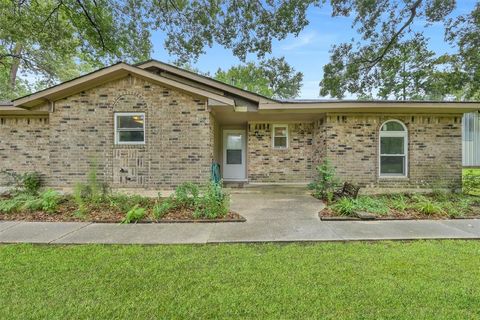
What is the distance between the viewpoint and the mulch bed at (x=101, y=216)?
17.5 feet

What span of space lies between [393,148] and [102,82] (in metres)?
9.43

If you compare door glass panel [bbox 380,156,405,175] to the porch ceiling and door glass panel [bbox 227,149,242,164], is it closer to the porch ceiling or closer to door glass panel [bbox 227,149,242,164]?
the porch ceiling

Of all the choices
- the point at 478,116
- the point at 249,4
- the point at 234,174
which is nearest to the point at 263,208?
the point at 234,174

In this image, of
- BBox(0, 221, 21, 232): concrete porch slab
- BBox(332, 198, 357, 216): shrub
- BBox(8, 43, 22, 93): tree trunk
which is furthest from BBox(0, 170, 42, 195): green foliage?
BBox(8, 43, 22, 93): tree trunk

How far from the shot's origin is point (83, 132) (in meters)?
7.48

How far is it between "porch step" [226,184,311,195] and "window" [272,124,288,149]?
1.69 metres

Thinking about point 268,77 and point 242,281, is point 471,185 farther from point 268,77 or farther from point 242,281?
point 268,77

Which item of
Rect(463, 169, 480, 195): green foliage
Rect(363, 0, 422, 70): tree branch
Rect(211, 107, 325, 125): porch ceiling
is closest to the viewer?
Rect(463, 169, 480, 195): green foliage

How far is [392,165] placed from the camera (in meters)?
8.39

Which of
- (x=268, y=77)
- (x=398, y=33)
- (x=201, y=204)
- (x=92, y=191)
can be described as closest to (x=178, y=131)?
(x=201, y=204)

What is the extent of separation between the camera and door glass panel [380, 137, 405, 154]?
8.35 metres

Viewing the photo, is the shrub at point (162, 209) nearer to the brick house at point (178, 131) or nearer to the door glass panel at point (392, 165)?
the brick house at point (178, 131)

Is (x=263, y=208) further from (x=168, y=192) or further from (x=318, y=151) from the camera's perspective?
(x=318, y=151)

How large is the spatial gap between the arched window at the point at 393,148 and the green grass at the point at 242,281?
4.82 metres
